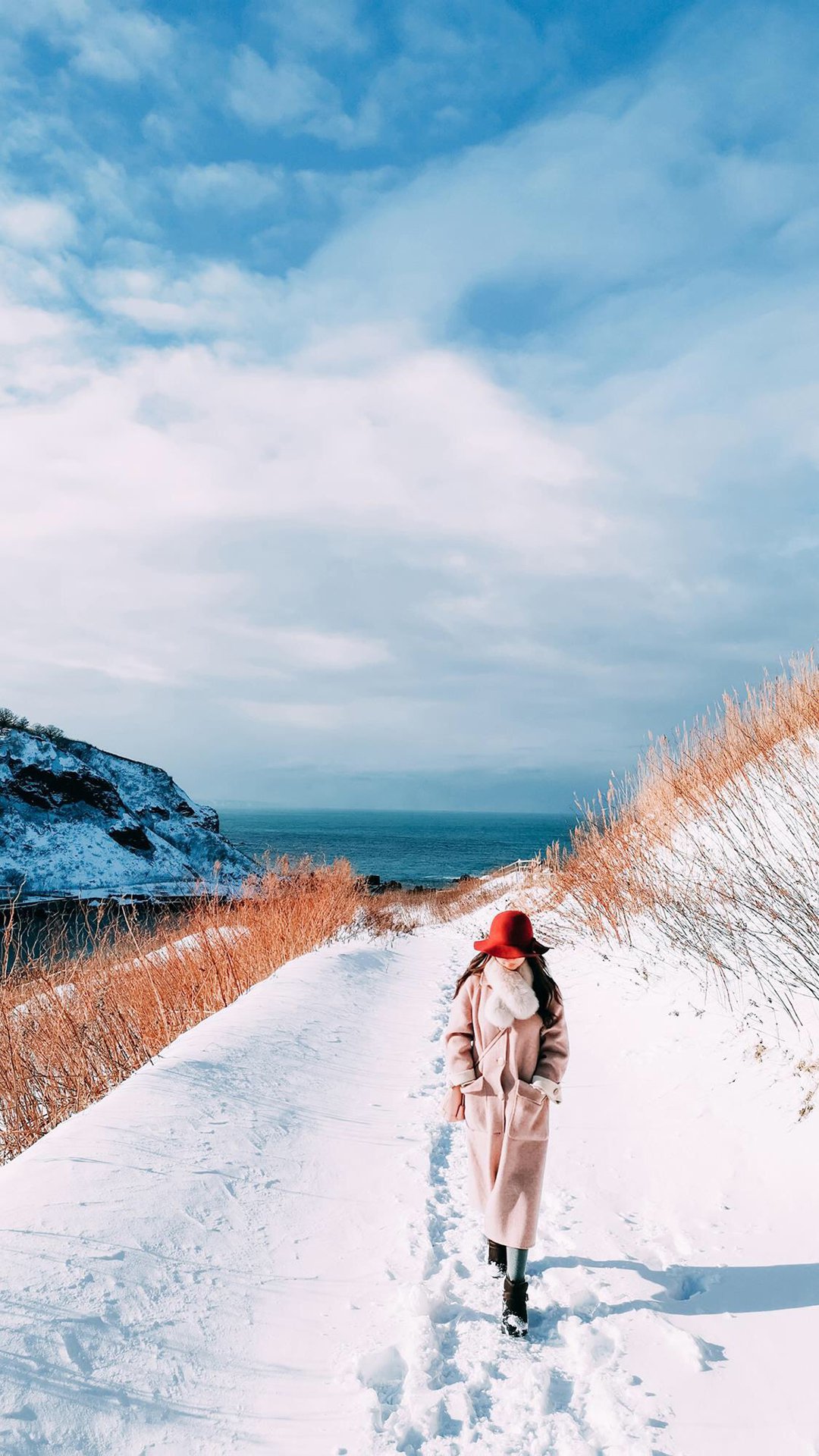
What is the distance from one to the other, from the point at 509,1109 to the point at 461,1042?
1.09 feet

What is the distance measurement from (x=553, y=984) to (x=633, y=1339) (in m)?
1.26

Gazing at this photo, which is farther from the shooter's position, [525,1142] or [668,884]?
[668,884]

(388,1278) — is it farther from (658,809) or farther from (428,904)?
(428,904)

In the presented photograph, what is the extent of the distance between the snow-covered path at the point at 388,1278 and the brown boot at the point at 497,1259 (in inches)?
3.4

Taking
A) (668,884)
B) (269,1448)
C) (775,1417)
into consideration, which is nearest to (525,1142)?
(775,1417)

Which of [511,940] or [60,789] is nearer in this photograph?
[511,940]

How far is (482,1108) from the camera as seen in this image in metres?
2.95

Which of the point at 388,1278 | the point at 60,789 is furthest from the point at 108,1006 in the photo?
the point at 60,789

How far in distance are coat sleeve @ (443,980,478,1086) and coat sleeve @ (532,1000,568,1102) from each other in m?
0.29

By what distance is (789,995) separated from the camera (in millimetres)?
5090

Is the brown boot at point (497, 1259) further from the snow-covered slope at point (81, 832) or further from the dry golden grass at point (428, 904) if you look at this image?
the snow-covered slope at point (81, 832)

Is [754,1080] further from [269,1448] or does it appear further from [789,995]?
[269,1448]

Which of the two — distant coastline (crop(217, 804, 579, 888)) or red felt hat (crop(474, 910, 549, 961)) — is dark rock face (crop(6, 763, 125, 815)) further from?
red felt hat (crop(474, 910, 549, 961))

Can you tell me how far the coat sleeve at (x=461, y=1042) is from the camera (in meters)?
3.00
